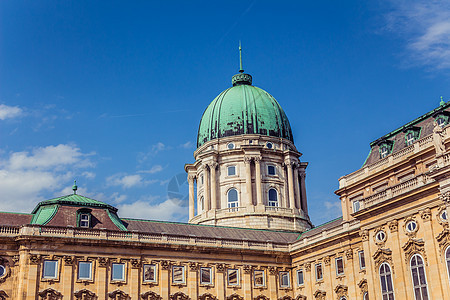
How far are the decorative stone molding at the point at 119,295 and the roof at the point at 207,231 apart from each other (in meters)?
8.19

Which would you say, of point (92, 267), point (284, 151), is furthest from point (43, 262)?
point (284, 151)

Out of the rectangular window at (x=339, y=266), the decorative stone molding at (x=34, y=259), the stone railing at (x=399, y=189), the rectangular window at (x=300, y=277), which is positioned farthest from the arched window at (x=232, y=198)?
the stone railing at (x=399, y=189)

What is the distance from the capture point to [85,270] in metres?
61.0

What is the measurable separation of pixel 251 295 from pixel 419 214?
26.9 metres

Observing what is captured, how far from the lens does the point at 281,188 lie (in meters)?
89.4

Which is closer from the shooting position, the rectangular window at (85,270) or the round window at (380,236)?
the round window at (380,236)

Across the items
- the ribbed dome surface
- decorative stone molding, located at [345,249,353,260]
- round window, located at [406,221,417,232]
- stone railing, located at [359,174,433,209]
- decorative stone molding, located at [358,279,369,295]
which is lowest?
decorative stone molding, located at [358,279,369,295]

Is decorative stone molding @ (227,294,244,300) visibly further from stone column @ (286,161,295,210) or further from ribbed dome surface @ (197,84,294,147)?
ribbed dome surface @ (197,84,294,147)

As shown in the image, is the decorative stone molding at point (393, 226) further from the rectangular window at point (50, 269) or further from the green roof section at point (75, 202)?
the rectangular window at point (50, 269)

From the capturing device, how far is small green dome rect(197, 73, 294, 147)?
92.8m

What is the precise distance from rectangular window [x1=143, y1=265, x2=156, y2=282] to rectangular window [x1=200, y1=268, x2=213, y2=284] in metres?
5.55

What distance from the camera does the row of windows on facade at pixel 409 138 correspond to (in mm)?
53628

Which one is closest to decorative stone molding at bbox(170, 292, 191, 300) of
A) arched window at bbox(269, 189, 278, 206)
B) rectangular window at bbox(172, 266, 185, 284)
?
rectangular window at bbox(172, 266, 185, 284)

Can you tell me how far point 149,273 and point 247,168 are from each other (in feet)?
95.2
